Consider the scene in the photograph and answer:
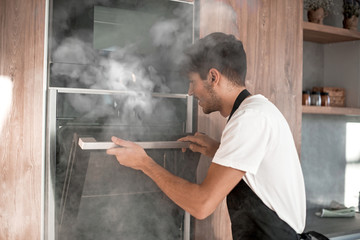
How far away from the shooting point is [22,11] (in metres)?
1.26

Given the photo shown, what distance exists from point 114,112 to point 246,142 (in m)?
0.64

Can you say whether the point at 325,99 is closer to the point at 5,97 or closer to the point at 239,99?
the point at 239,99

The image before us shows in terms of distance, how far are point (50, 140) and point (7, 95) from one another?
22 centimetres

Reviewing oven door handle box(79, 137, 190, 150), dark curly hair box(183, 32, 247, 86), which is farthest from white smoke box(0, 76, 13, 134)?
dark curly hair box(183, 32, 247, 86)

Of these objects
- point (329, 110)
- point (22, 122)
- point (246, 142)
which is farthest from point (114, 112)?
point (329, 110)

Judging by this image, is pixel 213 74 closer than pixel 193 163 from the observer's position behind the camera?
Yes

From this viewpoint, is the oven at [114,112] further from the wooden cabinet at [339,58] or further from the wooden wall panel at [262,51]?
the wooden cabinet at [339,58]

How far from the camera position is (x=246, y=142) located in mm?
1097

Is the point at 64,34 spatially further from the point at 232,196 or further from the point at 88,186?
the point at 232,196

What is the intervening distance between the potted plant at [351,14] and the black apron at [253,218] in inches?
59.3

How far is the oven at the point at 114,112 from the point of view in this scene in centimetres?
135

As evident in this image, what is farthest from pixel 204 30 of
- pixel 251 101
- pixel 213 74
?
pixel 251 101

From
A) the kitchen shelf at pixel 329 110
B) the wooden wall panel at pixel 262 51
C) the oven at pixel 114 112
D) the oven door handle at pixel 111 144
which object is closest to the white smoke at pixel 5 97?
the oven at pixel 114 112

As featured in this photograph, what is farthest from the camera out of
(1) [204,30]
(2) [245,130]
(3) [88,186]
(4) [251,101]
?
(1) [204,30]
